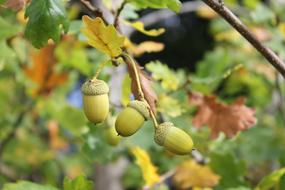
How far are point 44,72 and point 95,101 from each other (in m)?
1.45

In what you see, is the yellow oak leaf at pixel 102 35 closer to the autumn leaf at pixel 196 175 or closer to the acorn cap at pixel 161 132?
the acorn cap at pixel 161 132

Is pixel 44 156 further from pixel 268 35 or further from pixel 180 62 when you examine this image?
pixel 180 62

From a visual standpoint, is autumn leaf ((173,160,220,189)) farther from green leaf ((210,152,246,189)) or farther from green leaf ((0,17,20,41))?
green leaf ((0,17,20,41))

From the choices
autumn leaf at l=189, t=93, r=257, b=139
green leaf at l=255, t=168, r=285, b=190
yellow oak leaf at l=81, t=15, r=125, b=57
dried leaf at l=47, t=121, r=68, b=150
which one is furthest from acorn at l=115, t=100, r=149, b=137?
dried leaf at l=47, t=121, r=68, b=150

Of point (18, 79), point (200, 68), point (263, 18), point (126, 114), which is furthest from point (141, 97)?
point (18, 79)

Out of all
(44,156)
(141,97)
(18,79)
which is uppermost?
(141,97)

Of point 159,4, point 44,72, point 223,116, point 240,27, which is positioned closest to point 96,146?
point 223,116

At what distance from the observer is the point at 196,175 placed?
169cm

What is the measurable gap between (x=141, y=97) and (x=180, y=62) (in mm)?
6621

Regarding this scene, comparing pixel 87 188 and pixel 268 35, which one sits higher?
pixel 87 188

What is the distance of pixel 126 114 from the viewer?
897mm

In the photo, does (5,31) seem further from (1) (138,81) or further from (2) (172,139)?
(2) (172,139)

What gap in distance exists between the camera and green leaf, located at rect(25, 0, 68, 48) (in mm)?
1035

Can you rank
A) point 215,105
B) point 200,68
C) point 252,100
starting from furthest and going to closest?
point 252,100, point 200,68, point 215,105
